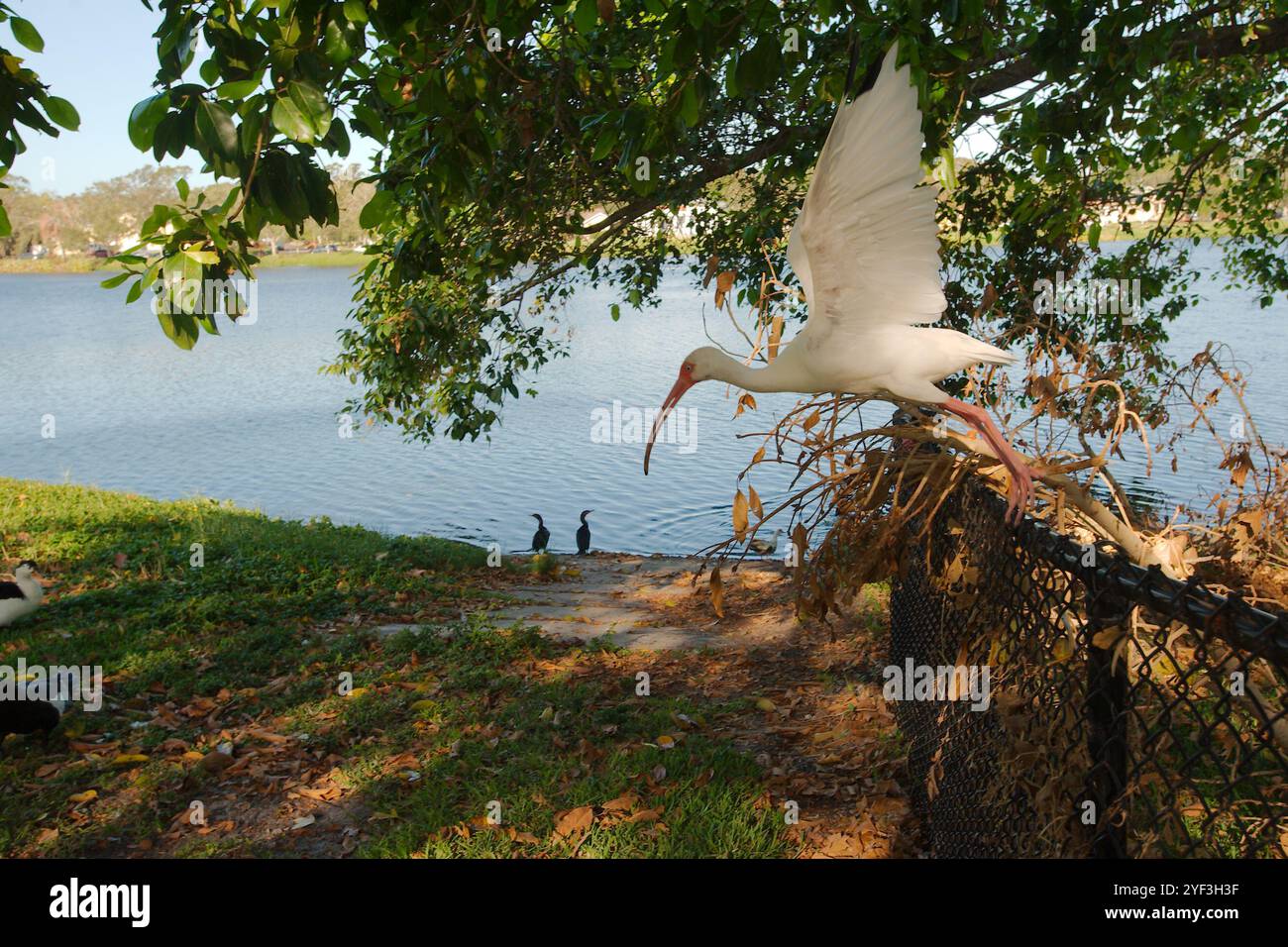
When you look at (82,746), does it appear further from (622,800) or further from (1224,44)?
(1224,44)

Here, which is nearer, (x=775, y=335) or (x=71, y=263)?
(x=775, y=335)

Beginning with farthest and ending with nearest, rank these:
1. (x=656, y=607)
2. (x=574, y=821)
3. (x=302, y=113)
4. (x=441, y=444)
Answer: (x=441, y=444), (x=656, y=607), (x=574, y=821), (x=302, y=113)

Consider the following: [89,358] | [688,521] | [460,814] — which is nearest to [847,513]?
[460,814]

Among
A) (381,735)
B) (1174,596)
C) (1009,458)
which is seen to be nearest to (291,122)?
(1009,458)

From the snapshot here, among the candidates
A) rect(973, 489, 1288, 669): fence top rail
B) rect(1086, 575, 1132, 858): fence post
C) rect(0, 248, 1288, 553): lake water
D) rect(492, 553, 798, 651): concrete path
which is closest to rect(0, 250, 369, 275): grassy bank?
rect(0, 248, 1288, 553): lake water

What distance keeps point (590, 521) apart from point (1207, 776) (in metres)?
10.8

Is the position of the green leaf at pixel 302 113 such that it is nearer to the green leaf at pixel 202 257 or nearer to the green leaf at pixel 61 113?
the green leaf at pixel 202 257

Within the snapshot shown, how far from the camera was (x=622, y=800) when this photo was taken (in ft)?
13.8

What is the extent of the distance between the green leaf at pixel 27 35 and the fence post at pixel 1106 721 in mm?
3443

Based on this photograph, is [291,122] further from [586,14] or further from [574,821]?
[574,821]

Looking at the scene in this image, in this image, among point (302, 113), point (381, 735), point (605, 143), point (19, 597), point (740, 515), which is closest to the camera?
point (302, 113)

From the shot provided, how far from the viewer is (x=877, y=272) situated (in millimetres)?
2658

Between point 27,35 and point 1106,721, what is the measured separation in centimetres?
370

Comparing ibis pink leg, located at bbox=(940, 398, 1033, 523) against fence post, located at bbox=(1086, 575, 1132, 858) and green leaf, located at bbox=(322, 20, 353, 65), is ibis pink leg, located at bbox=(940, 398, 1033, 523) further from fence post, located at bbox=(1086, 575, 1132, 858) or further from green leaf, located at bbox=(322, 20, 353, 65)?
green leaf, located at bbox=(322, 20, 353, 65)
